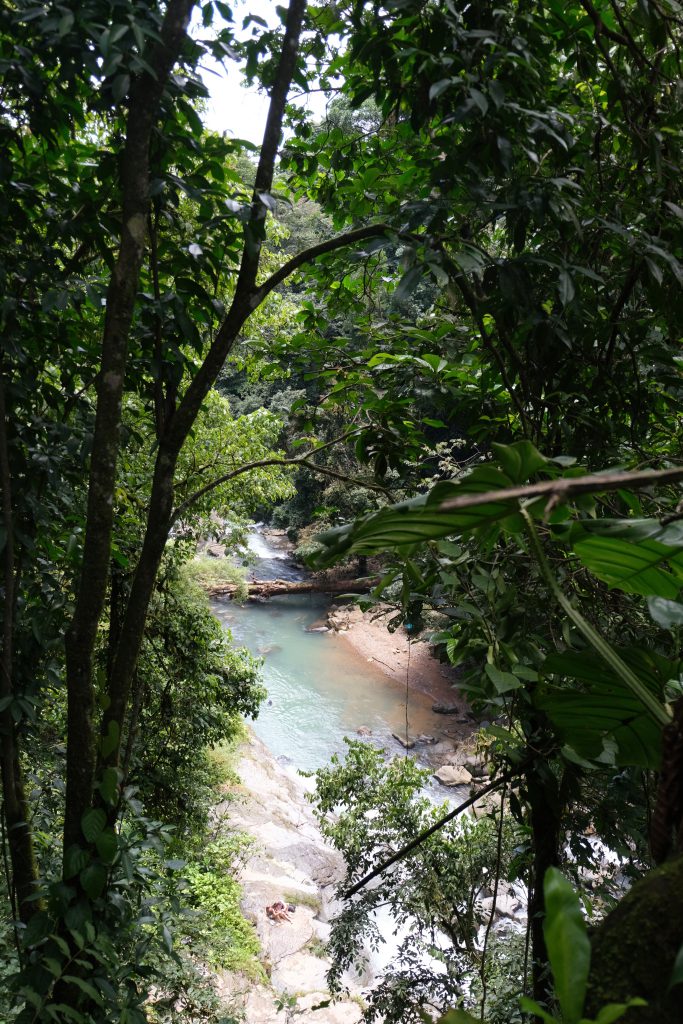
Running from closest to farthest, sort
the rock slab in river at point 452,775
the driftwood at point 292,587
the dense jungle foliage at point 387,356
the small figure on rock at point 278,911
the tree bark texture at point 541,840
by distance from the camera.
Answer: the dense jungle foliage at point 387,356
the tree bark texture at point 541,840
the small figure on rock at point 278,911
the rock slab in river at point 452,775
the driftwood at point 292,587

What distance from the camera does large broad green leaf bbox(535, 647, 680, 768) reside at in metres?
0.68

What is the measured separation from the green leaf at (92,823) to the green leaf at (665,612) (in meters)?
1.04

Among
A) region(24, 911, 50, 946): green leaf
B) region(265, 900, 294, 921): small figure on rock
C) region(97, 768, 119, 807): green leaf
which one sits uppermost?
region(97, 768, 119, 807): green leaf

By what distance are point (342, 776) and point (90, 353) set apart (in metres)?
3.09

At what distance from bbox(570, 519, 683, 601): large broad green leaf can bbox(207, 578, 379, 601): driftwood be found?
467 inches

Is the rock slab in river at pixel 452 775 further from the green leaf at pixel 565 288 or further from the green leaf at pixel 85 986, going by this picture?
the green leaf at pixel 565 288

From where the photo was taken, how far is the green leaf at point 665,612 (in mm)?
596

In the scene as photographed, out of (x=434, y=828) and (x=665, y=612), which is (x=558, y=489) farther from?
(x=434, y=828)

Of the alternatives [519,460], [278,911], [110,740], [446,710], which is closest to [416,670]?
[446,710]

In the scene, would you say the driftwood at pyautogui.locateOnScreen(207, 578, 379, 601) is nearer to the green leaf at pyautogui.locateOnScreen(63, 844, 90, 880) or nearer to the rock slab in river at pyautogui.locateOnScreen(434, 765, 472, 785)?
the rock slab in river at pyautogui.locateOnScreen(434, 765, 472, 785)

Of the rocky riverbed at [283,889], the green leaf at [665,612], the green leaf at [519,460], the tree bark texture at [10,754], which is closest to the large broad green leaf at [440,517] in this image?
the green leaf at [519,460]

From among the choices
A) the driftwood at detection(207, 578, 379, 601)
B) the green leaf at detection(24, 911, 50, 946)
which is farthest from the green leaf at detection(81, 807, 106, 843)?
the driftwood at detection(207, 578, 379, 601)

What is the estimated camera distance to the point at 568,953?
0.33 meters

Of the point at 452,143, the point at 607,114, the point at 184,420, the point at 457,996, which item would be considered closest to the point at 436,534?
the point at 184,420
